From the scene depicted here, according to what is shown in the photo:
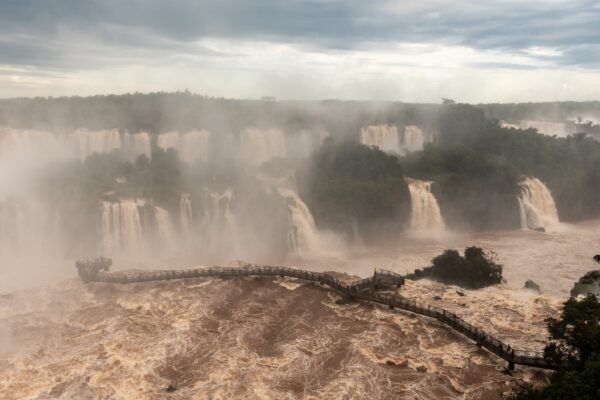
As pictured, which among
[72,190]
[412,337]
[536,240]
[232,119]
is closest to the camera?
[412,337]

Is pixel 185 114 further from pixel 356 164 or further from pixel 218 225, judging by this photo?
pixel 218 225

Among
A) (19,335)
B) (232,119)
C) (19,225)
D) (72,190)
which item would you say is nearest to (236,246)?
(72,190)

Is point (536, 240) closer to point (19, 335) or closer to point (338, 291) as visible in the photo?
point (338, 291)

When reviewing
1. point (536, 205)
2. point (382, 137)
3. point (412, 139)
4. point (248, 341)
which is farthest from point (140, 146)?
point (536, 205)

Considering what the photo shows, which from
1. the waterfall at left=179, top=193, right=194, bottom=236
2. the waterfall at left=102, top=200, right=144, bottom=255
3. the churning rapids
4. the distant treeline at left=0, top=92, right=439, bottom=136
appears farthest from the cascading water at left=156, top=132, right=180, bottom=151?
the waterfall at left=102, top=200, right=144, bottom=255

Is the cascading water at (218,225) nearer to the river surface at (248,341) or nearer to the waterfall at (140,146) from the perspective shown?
the river surface at (248,341)

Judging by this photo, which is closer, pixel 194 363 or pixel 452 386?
pixel 452 386
